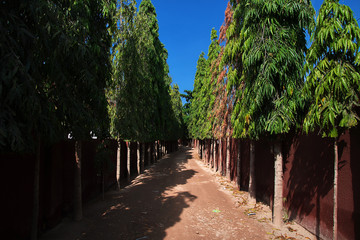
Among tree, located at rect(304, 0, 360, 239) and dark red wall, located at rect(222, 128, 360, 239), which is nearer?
tree, located at rect(304, 0, 360, 239)

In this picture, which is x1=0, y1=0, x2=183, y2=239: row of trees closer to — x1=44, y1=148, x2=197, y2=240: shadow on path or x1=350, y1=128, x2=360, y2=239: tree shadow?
x1=44, y1=148, x2=197, y2=240: shadow on path

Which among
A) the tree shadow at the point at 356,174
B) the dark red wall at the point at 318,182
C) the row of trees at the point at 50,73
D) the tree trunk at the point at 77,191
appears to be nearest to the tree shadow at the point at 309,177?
the dark red wall at the point at 318,182

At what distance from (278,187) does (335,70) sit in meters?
4.03

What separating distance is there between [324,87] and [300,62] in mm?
2987

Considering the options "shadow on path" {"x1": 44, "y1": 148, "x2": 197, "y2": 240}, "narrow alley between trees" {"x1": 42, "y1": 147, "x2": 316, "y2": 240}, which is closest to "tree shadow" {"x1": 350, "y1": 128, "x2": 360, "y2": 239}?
"narrow alley between trees" {"x1": 42, "y1": 147, "x2": 316, "y2": 240}

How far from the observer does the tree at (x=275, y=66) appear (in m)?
6.31

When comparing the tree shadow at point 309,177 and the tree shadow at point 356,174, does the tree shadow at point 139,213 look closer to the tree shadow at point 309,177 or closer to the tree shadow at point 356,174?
the tree shadow at point 309,177

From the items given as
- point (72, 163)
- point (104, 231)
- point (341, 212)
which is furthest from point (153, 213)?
point (341, 212)

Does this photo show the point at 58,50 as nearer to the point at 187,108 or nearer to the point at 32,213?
the point at 32,213

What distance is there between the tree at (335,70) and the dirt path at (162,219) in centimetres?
314

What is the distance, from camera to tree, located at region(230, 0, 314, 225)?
6.31 metres

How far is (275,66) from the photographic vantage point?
6332 mm

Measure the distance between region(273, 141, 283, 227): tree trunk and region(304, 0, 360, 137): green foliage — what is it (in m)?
2.74

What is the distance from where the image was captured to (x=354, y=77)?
12.2 ft
